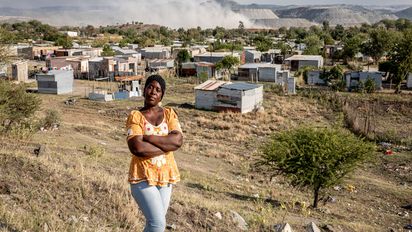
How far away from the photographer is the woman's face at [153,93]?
351cm

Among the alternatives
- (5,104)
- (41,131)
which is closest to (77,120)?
(41,131)

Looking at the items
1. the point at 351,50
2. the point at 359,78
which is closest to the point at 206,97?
the point at 359,78

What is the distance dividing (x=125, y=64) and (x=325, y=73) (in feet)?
54.7

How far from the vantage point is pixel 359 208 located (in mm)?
12070

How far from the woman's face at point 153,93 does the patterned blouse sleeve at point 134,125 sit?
0.14m

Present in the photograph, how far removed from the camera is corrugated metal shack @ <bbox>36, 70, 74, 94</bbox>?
29578mm

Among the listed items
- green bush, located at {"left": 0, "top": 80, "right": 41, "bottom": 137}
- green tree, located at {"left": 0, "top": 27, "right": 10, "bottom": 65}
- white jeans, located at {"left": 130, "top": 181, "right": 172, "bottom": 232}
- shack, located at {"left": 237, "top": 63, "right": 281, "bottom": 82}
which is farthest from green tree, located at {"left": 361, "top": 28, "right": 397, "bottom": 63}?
white jeans, located at {"left": 130, "top": 181, "right": 172, "bottom": 232}

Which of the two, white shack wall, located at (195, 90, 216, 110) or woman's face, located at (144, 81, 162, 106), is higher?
woman's face, located at (144, 81, 162, 106)

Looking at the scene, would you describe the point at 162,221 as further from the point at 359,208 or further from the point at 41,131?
the point at 41,131

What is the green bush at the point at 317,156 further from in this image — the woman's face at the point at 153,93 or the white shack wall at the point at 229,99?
the white shack wall at the point at 229,99

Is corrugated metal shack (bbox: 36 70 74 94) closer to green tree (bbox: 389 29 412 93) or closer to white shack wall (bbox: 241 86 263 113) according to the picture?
white shack wall (bbox: 241 86 263 113)

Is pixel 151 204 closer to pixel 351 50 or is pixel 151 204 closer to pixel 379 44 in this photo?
pixel 379 44

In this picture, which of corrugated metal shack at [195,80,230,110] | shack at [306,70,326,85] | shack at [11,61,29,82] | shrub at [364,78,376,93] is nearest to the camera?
corrugated metal shack at [195,80,230,110]

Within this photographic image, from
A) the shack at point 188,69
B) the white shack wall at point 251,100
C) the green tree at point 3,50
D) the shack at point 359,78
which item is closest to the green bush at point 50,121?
the green tree at point 3,50
